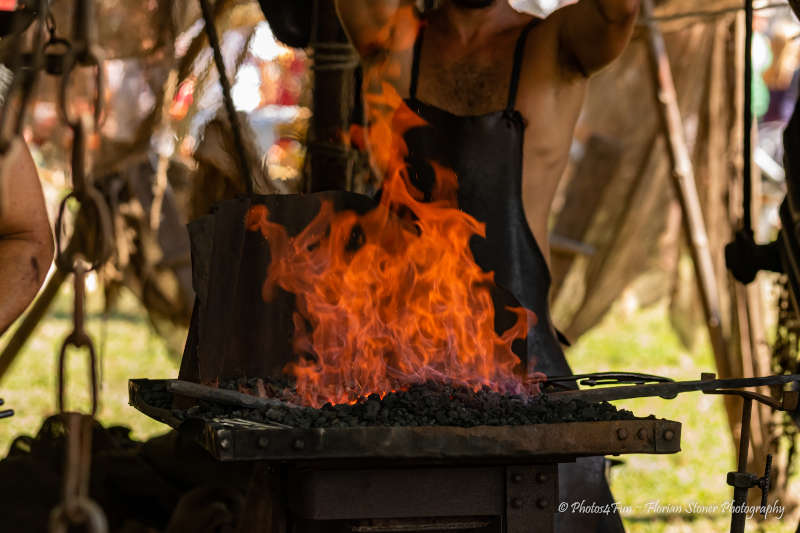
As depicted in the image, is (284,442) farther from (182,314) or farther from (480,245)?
(182,314)

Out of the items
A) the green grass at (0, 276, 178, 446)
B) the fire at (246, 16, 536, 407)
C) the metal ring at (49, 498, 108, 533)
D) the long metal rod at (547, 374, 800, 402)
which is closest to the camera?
the metal ring at (49, 498, 108, 533)

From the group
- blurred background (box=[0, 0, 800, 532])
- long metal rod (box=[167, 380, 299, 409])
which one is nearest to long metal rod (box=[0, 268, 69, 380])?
blurred background (box=[0, 0, 800, 532])

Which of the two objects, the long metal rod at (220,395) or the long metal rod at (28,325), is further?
the long metal rod at (28,325)

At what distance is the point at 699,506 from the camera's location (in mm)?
4922

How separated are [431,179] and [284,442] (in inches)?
52.5

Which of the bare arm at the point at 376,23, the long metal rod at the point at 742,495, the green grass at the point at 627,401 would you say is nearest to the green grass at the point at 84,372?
the green grass at the point at 627,401

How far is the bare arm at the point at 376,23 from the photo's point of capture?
3062mm

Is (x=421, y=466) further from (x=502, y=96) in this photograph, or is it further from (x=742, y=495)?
(x=502, y=96)

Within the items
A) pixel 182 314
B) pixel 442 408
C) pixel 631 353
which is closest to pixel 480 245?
pixel 442 408

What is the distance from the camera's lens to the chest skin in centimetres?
293

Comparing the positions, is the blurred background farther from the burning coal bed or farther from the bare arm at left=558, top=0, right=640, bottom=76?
the burning coal bed

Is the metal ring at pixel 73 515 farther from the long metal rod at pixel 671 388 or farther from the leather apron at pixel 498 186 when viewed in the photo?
the leather apron at pixel 498 186

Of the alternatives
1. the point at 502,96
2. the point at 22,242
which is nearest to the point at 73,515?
the point at 22,242

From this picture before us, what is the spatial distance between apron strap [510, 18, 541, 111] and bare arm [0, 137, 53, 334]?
1329 millimetres
